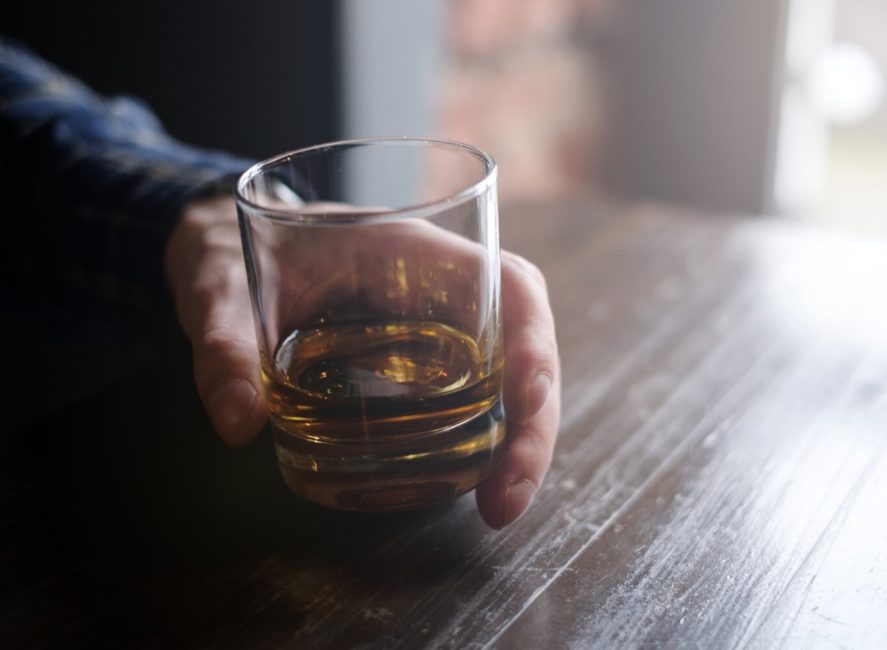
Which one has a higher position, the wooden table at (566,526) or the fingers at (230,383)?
the fingers at (230,383)

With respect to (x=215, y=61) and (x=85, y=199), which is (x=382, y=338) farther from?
(x=215, y=61)

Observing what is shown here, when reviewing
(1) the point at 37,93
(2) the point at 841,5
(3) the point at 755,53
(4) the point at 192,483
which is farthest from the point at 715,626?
(2) the point at 841,5

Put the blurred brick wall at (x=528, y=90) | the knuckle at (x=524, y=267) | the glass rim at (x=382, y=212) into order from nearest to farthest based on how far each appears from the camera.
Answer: the glass rim at (x=382, y=212) < the knuckle at (x=524, y=267) < the blurred brick wall at (x=528, y=90)

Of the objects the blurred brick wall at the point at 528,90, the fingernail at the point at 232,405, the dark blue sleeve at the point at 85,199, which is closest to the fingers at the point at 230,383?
the fingernail at the point at 232,405

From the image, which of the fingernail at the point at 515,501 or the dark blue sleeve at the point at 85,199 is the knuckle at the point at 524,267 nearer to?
the fingernail at the point at 515,501

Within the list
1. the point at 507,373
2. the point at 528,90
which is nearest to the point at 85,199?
the point at 507,373

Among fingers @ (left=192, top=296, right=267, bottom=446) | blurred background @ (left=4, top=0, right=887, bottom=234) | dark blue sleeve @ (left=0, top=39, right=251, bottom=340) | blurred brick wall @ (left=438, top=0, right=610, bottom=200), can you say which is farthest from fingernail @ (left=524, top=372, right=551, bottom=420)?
blurred brick wall @ (left=438, top=0, right=610, bottom=200)
